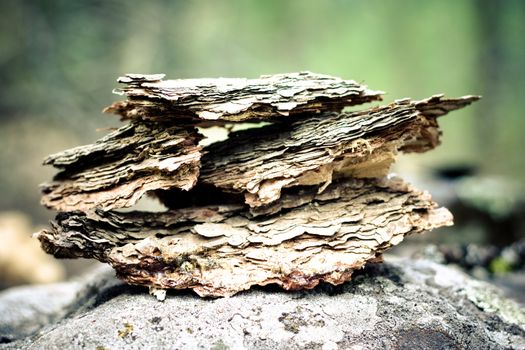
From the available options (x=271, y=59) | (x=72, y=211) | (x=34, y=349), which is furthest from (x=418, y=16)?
(x=34, y=349)

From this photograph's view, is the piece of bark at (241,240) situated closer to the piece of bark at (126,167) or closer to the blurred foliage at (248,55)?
the piece of bark at (126,167)

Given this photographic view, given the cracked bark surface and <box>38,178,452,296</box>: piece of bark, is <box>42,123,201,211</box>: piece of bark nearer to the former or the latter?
the cracked bark surface

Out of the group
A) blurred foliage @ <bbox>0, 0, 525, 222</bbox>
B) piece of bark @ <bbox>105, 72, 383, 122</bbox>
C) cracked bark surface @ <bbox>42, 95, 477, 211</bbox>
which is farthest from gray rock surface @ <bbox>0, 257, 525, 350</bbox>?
blurred foliage @ <bbox>0, 0, 525, 222</bbox>

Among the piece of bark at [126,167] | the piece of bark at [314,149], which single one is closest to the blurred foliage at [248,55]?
the piece of bark at [314,149]

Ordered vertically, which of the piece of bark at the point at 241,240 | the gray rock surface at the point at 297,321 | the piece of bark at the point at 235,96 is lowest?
the gray rock surface at the point at 297,321

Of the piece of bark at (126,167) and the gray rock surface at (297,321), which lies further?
the piece of bark at (126,167)

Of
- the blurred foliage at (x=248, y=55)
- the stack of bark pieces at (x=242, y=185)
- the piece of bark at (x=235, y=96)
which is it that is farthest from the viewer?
the blurred foliage at (x=248, y=55)
